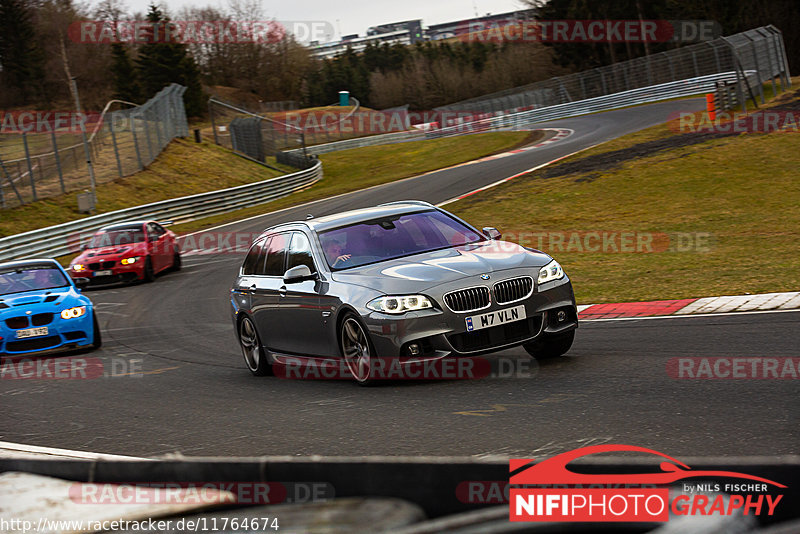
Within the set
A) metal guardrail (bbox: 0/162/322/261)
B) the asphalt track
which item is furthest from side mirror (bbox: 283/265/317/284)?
metal guardrail (bbox: 0/162/322/261)

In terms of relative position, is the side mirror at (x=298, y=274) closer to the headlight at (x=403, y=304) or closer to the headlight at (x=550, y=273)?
the headlight at (x=403, y=304)

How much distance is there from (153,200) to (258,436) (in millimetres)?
35769

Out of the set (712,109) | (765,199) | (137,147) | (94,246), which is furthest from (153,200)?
(765,199)

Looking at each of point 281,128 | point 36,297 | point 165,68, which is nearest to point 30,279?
point 36,297

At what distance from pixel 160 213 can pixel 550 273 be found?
29959 mm

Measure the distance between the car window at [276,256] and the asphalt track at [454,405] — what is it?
1160 mm

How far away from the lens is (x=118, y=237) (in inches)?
904

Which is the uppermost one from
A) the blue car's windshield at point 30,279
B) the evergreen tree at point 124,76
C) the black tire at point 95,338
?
the evergreen tree at point 124,76

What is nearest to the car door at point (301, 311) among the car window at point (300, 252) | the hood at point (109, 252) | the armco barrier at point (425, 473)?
the car window at point (300, 252)

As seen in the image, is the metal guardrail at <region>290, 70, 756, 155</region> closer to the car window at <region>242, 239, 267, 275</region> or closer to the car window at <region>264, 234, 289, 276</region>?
the car window at <region>242, 239, 267, 275</region>

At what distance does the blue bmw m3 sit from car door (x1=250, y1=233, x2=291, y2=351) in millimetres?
4558

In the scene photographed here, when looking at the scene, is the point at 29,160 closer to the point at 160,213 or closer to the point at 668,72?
the point at 160,213

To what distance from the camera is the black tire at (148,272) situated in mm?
22188

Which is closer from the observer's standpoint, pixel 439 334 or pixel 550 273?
pixel 439 334
